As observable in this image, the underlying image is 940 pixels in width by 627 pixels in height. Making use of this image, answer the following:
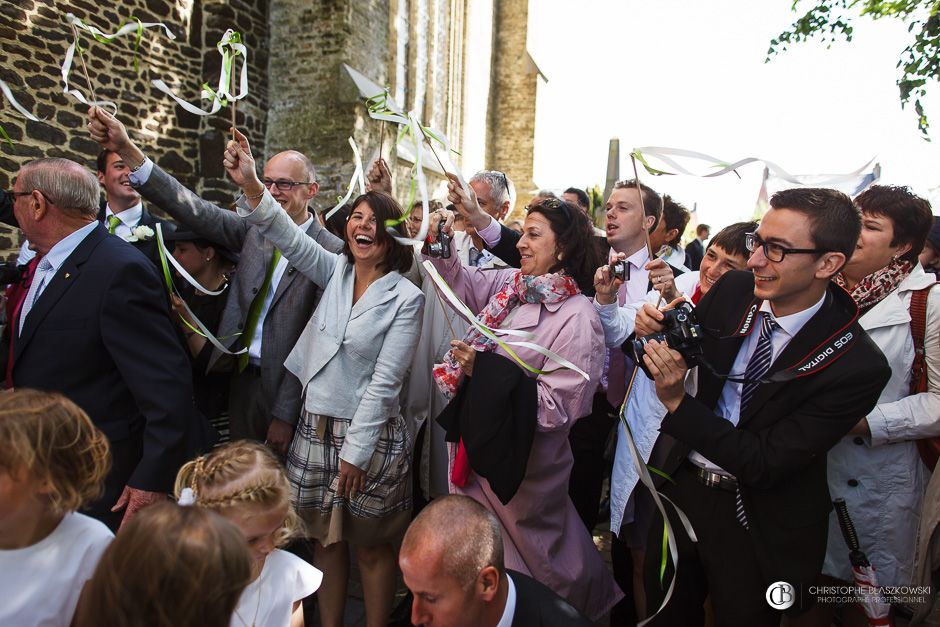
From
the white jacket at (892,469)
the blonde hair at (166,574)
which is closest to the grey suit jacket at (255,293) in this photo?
the blonde hair at (166,574)

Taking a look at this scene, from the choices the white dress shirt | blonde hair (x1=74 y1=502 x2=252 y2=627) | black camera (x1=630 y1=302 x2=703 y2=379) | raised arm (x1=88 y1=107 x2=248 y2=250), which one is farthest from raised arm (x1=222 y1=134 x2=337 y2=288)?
the white dress shirt

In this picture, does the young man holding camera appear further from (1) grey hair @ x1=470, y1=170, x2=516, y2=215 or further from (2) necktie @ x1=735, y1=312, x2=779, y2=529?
(1) grey hair @ x1=470, y1=170, x2=516, y2=215

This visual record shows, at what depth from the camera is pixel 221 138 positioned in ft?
28.6

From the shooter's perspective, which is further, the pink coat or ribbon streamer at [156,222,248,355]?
ribbon streamer at [156,222,248,355]

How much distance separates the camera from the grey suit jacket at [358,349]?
2730 mm

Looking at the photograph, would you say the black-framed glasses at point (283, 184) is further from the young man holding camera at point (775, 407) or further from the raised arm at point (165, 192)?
Result: the young man holding camera at point (775, 407)

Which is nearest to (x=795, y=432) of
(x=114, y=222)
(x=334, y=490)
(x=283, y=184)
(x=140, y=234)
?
(x=334, y=490)

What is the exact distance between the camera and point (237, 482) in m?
1.94

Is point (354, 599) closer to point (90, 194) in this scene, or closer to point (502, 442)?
point (502, 442)

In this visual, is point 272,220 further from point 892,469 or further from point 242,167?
point 892,469

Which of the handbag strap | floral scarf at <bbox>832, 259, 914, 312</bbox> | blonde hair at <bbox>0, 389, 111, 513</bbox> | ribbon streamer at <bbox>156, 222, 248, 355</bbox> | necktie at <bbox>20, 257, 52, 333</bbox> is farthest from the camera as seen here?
ribbon streamer at <bbox>156, 222, 248, 355</bbox>

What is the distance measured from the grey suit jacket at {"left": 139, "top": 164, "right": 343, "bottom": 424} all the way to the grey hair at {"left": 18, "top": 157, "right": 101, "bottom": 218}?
0.59 metres

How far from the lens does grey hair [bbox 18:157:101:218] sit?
234 centimetres

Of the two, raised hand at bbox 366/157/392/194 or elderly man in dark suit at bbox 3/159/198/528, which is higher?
raised hand at bbox 366/157/392/194
